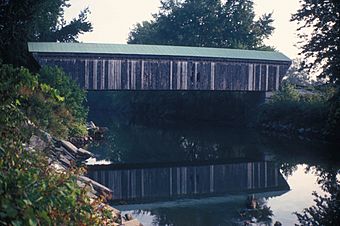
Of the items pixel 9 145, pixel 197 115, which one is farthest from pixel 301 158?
pixel 197 115

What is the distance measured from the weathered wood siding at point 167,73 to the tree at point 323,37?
4.35m

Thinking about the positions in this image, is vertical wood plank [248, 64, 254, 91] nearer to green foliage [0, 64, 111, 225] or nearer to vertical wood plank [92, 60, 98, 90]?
Answer: vertical wood plank [92, 60, 98, 90]

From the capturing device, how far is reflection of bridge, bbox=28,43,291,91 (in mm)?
22062

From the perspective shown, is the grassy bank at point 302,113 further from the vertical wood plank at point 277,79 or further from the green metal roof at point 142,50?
the green metal roof at point 142,50

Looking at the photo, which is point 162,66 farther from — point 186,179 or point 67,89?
point 186,179

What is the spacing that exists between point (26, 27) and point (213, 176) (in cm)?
1046

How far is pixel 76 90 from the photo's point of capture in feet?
64.1

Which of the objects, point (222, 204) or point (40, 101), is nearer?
point (222, 204)

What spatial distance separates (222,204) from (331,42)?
13.2 m

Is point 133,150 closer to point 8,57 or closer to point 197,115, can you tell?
point 8,57

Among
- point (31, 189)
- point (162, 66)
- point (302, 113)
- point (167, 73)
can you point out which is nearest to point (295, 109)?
point (302, 113)

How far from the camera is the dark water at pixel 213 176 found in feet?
30.3

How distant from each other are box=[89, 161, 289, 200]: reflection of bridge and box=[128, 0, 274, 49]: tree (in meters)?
27.1

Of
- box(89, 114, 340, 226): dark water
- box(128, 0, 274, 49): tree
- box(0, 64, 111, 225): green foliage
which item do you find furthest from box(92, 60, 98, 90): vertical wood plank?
box(128, 0, 274, 49): tree
